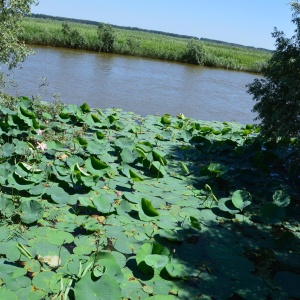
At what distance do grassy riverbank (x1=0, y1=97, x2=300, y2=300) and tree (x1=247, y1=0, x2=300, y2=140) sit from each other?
1.62 ft

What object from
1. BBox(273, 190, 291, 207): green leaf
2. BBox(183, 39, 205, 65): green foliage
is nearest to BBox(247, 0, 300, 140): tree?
BBox(273, 190, 291, 207): green leaf

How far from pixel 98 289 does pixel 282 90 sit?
4277mm

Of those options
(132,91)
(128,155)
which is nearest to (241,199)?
(128,155)

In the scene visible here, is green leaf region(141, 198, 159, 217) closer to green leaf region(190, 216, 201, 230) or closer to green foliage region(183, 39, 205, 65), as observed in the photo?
green leaf region(190, 216, 201, 230)

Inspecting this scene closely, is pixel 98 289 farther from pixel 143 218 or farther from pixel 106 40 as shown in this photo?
pixel 106 40

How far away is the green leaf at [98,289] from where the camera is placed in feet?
7.52

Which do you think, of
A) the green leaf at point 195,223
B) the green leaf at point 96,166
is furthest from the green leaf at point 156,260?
the green leaf at point 96,166

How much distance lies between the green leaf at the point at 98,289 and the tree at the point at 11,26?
521cm

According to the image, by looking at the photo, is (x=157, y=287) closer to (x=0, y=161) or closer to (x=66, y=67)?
(x=0, y=161)

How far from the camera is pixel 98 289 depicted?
7.65 feet

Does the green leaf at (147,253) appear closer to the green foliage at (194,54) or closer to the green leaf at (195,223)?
the green leaf at (195,223)

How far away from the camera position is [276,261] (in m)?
3.15

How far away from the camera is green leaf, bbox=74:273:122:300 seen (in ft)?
7.52

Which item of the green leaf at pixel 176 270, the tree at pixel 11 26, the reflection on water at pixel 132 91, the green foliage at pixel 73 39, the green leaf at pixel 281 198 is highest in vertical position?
the green foliage at pixel 73 39
